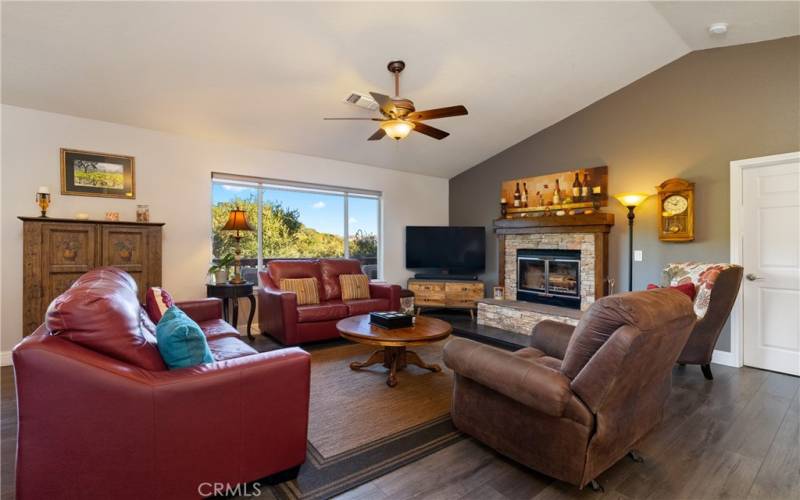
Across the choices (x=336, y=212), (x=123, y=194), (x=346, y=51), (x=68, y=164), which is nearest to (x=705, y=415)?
(x=346, y=51)

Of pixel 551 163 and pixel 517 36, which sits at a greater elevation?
pixel 517 36

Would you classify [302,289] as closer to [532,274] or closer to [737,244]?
[532,274]

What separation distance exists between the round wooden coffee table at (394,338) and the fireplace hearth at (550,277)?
2510mm

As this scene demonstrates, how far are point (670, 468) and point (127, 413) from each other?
262 cm

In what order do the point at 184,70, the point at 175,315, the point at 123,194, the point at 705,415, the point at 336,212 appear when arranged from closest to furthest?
the point at 175,315, the point at 705,415, the point at 184,70, the point at 123,194, the point at 336,212

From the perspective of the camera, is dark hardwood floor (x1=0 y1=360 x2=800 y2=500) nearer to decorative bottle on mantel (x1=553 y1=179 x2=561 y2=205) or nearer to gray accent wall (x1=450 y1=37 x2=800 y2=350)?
gray accent wall (x1=450 y1=37 x2=800 y2=350)

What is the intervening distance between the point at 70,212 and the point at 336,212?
10.2 ft

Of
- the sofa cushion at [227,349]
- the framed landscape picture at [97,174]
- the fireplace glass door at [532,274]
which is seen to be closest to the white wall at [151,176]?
the framed landscape picture at [97,174]

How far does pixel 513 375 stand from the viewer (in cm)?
175

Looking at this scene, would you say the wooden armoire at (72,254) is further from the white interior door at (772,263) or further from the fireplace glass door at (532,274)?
the white interior door at (772,263)

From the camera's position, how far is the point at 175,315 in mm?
1860

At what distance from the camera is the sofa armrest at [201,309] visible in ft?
10.7

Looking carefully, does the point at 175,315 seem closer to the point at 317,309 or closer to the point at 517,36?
the point at 317,309

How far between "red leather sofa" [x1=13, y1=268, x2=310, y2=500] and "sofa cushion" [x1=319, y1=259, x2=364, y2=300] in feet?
9.73
